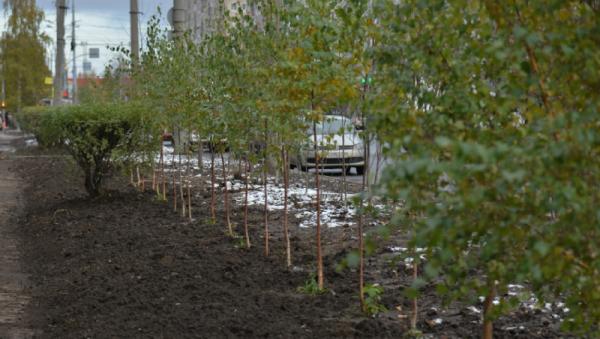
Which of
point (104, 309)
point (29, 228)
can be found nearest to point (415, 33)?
point (104, 309)

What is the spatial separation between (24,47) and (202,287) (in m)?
52.5

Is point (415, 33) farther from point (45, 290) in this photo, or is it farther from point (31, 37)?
point (31, 37)

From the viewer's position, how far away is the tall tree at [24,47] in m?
57.0

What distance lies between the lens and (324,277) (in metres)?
7.22

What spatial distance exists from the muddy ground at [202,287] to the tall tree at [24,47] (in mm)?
47856

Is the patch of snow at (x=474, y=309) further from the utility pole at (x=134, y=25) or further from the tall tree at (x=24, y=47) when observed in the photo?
the tall tree at (x=24, y=47)

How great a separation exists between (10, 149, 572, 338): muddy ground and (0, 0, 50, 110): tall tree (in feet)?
157

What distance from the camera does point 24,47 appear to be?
56500mm

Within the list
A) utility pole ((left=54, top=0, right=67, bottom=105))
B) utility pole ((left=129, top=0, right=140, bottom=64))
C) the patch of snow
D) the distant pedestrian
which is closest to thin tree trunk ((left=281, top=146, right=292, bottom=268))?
the patch of snow

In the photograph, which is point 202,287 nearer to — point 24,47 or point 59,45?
point 59,45

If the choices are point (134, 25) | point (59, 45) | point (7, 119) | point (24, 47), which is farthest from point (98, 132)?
point (7, 119)

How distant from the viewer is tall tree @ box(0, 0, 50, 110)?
57.0 m

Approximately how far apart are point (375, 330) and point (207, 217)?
19.9 feet

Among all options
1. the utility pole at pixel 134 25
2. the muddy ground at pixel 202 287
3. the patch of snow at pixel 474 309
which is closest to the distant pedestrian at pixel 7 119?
the utility pole at pixel 134 25
